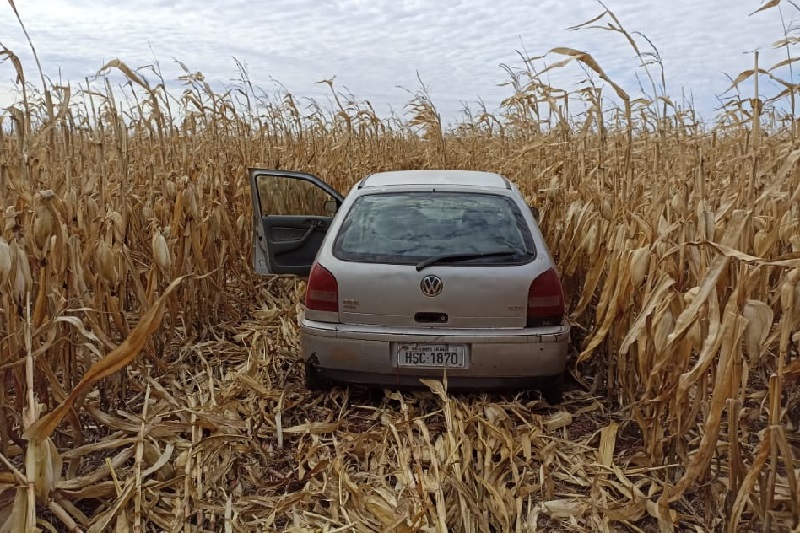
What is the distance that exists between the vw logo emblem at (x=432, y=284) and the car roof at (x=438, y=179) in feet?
2.57

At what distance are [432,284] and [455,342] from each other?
34 centimetres

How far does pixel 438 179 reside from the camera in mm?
4109

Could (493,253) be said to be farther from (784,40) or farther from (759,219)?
(784,40)

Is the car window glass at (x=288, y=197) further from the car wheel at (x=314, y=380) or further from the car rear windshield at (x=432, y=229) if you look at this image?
the car wheel at (x=314, y=380)

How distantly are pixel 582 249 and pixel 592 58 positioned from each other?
121cm

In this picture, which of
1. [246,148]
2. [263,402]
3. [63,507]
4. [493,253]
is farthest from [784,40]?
[246,148]

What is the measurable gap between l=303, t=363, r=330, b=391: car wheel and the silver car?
48 mm

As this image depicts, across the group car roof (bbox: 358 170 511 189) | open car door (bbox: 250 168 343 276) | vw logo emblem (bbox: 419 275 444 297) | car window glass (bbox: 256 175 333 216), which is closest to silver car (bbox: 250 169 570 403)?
vw logo emblem (bbox: 419 275 444 297)

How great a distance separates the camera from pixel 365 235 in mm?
3654

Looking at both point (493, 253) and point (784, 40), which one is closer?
point (784, 40)

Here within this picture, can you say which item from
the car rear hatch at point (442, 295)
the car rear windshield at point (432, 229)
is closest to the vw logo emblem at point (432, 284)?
the car rear hatch at point (442, 295)

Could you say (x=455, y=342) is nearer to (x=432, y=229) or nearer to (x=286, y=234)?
(x=432, y=229)

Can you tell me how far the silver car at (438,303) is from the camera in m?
3.40

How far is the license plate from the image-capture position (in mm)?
3436
